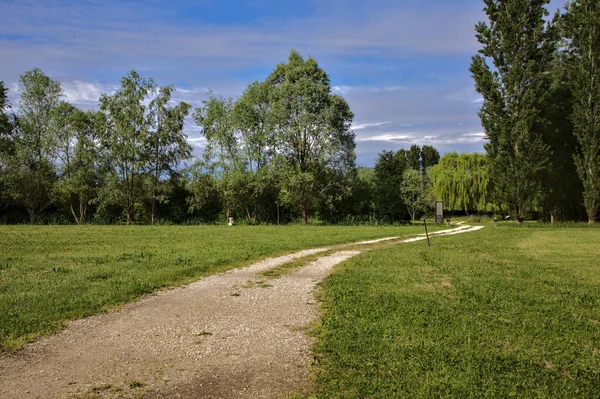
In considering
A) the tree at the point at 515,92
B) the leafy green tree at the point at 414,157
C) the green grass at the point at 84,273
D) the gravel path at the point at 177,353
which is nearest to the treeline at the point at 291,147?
the tree at the point at 515,92

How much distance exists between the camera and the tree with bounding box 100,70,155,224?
4181 centimetres

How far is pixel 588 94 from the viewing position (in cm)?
3116

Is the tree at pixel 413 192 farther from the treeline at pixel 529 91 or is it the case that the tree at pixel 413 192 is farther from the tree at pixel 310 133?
the treeline at pixel 529 91

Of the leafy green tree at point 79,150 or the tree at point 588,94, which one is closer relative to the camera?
the tree at point 588,94

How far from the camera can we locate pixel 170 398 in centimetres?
420

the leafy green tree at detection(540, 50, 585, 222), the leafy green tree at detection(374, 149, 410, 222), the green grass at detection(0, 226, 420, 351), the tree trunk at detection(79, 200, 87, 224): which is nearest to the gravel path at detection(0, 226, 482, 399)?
the green grass at detection(0, 226, 420, 351)

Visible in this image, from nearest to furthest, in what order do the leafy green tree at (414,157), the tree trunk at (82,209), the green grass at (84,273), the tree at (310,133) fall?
the green grass at (84,273), the tree at (310,133), the tree trunk at (82,209), the leafy green tree at (414,157)

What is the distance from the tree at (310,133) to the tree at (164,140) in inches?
426

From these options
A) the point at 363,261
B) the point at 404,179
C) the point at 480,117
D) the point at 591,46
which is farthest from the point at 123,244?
the point at 404,179

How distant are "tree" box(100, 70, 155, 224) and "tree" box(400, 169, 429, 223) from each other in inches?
1131

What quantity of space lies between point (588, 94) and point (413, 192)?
70.7ft

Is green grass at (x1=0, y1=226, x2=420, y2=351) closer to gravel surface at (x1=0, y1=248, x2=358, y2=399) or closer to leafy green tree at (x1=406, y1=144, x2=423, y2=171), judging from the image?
gravel surface at (x1=0, y1=248, x2=358, y2=399)

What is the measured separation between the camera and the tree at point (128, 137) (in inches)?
1646

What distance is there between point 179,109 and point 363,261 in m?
36.2
